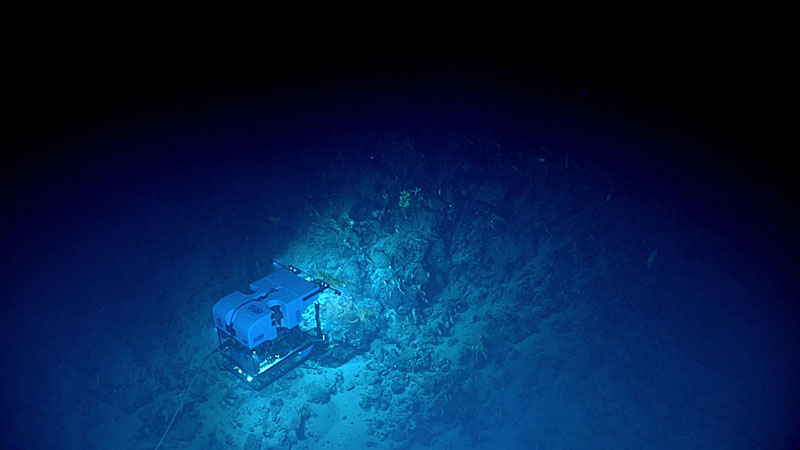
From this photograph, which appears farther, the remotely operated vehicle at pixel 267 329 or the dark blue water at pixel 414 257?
the dark blue water at pixel 414 257

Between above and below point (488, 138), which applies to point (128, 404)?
below

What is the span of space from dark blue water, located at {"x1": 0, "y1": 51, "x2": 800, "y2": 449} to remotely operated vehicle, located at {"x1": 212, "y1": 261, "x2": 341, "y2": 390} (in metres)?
1.21

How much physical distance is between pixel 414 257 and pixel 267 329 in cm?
321

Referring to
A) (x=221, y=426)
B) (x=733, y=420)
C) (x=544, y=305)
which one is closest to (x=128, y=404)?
(x=221, y=426)

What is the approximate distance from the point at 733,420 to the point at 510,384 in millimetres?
3204

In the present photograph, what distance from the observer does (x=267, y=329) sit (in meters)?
6.59

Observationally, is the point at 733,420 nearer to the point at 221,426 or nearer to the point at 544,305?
the point at 544,305

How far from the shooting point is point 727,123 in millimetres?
6605

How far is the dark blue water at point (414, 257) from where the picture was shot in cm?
696

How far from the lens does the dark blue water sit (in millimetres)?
6957

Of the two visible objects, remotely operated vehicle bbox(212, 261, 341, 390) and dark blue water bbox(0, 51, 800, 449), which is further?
dark blue water bbox(0, 51, 800, 449)

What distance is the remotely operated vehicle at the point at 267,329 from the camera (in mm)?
6535

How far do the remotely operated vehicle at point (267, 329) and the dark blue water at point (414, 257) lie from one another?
1.21 metres

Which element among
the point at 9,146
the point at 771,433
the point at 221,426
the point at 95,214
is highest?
the point at 9,146
